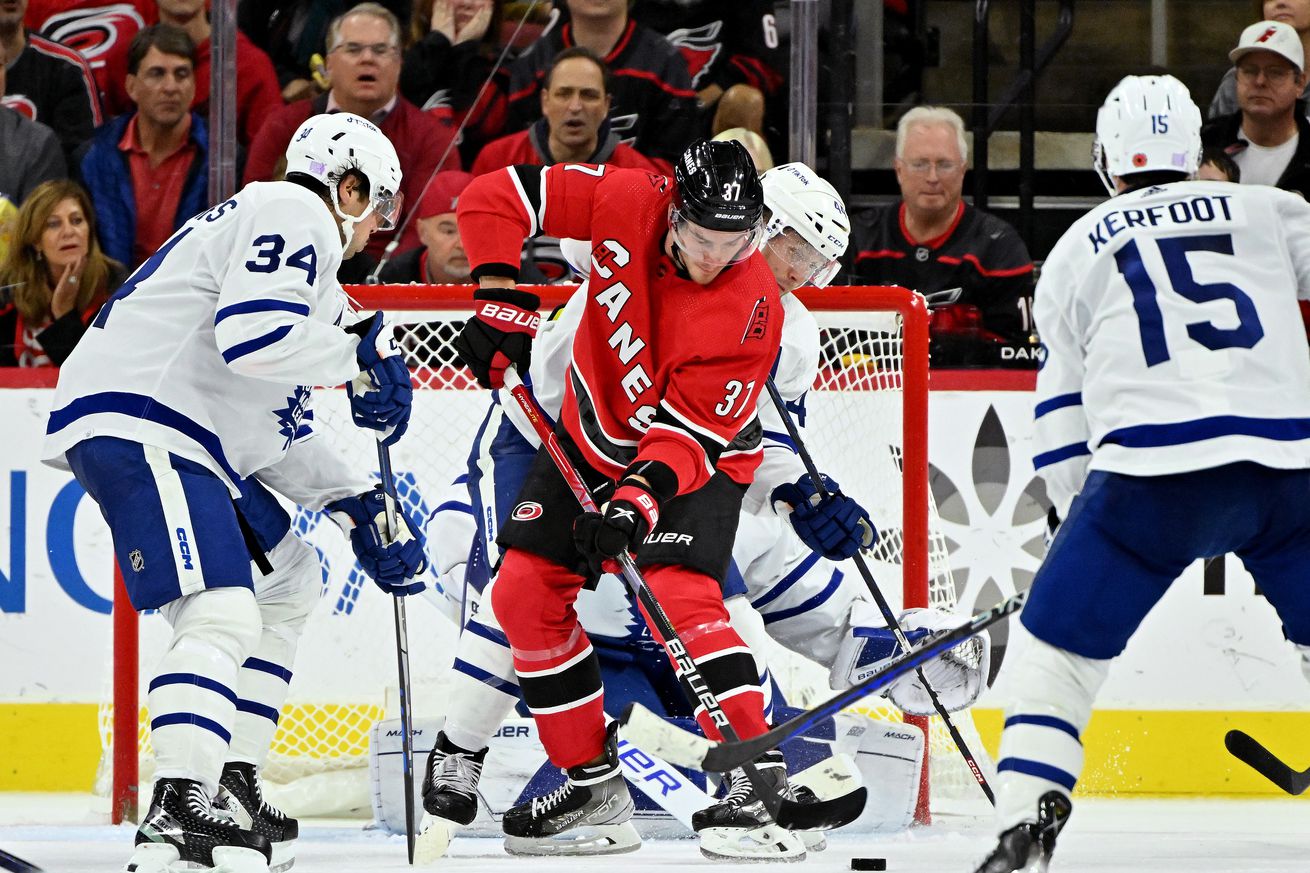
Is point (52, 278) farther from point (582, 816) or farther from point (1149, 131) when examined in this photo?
point (1149, 131)

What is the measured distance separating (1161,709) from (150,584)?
101 inches

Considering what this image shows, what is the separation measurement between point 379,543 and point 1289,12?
288 cm

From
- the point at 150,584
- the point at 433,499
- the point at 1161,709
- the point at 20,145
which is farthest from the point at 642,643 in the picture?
the point at 20,145

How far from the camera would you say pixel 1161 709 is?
4324mm

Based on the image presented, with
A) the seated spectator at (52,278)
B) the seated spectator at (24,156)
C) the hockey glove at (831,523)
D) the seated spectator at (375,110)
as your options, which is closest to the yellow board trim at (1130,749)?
the seated spectator at (52,278)

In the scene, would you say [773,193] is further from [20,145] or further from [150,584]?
[20,145]

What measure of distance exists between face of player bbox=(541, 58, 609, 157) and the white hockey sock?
1733mm

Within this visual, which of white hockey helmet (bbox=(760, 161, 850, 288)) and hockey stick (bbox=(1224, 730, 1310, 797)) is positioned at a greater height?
white hockey helmet (bbox=(760, 161, 850, 288))

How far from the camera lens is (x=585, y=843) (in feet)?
10.8

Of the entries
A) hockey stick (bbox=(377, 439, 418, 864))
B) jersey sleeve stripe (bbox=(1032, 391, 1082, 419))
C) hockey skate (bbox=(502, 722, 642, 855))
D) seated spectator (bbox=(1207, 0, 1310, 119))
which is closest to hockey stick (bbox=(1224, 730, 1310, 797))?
jersey sleeve stripe (bbox=(1032, 391, 1082, 419))

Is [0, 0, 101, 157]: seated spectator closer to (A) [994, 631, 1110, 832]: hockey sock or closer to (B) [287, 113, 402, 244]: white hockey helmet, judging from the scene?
(B) [287, 113, 402, 244]: white hockey helmet

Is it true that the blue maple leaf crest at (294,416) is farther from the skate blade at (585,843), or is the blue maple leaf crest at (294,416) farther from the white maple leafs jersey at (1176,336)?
the white maple leafs jersey at (1176,336)

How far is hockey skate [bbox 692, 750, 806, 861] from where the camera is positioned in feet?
10.1

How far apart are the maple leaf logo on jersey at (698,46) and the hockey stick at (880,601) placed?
4.52 feet
